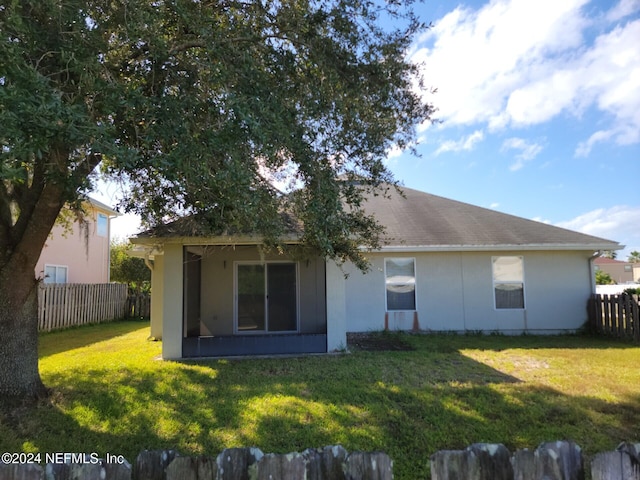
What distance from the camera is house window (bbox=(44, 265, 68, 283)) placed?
16.7 m

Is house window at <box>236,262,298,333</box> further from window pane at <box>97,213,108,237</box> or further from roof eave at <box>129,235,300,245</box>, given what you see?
window pane at <box>97,213,108,237</box>

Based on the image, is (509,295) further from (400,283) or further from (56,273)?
(56,273)

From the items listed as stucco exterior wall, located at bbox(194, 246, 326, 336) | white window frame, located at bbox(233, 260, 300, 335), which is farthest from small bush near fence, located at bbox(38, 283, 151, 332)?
white window frame, located at bbox(233, 260, 300, 335)

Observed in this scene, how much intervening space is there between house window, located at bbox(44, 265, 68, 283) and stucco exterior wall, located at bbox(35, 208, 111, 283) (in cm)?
14

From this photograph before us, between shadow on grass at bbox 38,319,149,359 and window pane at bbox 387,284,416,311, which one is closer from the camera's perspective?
shadow on grass at bbox 38,319,149,359

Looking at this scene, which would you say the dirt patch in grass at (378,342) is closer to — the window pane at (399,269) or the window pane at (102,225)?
the window pane at (399,269)

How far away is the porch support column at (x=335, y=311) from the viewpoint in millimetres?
9875

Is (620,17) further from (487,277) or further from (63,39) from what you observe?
(63,39)

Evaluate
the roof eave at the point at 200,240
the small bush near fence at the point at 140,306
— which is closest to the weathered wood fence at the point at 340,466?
the roof eave at the point at 200,240

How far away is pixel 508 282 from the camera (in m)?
13.0

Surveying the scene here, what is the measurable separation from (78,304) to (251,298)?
8121 millimetres

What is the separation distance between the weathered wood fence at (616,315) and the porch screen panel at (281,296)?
904cm

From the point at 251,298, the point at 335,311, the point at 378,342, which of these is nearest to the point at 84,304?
the point at 251,298

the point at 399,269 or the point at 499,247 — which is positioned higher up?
the point at 499,247
